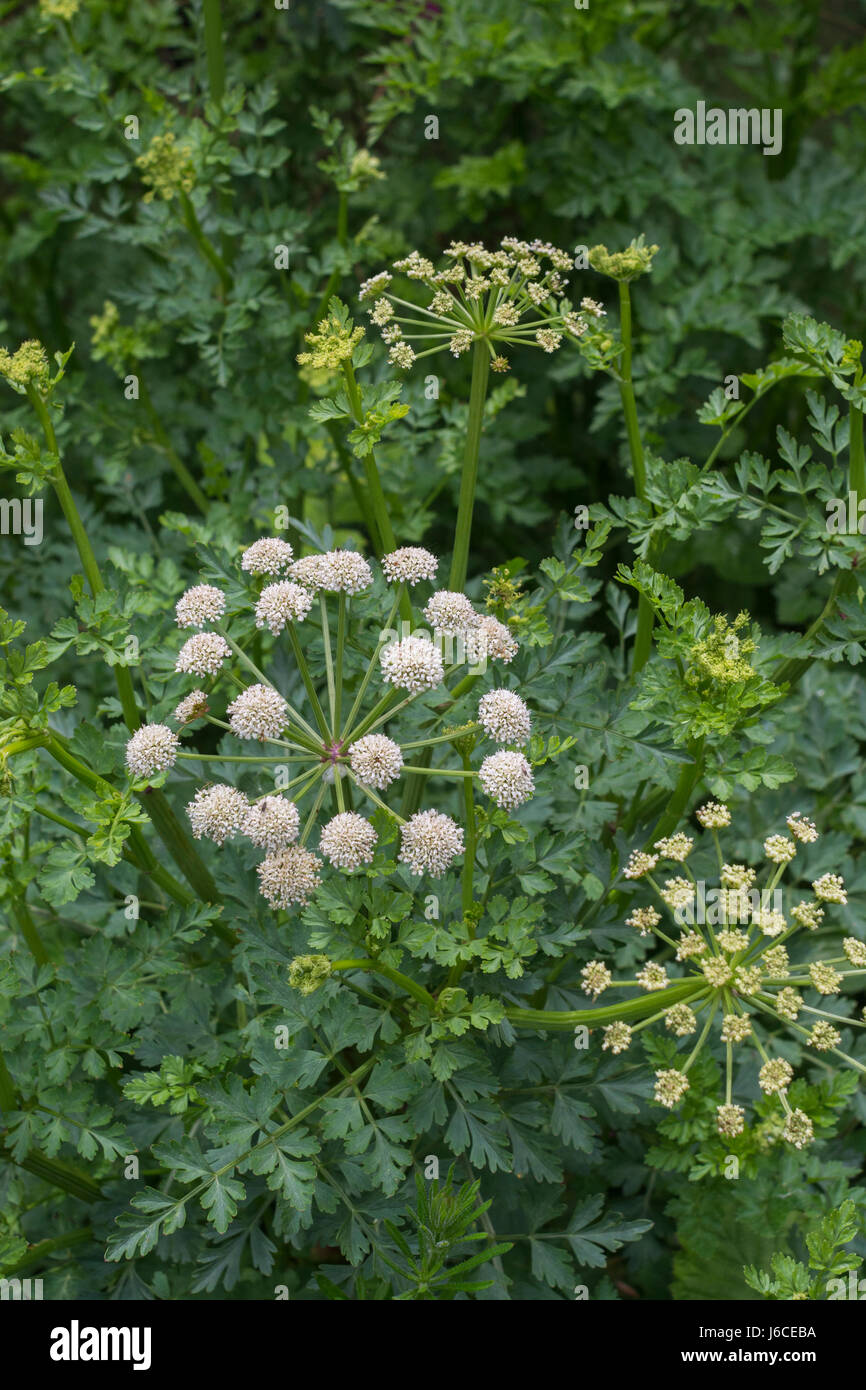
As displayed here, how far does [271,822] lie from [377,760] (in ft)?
0.72

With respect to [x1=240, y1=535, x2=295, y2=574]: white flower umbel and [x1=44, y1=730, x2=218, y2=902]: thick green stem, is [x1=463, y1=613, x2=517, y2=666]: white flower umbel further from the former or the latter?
[x1=44, y1=730, x2=218, y2=902]: thick green stem

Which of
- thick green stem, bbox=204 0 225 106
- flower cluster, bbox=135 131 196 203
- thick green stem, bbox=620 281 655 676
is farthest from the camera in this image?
thick green stem, bbox=204 0 225 106

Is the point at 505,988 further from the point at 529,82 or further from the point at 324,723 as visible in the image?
the point at 529,82

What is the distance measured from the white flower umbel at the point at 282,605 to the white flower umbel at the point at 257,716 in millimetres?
142

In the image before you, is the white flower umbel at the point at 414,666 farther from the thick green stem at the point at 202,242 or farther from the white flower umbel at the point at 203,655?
the thick green stem at the point at 202,242

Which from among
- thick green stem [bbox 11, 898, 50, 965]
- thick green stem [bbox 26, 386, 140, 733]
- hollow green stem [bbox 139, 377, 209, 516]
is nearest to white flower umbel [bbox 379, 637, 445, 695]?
thick green stem [bbox 26, 386, 140, 733]

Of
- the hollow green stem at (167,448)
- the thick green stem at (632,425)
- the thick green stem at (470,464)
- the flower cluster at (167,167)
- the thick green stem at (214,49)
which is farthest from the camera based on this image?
the hollow green stem at (167,448)

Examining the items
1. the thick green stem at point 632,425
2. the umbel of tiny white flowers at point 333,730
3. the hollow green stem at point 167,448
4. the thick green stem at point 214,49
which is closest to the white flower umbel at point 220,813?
the umbel of tiny white flowers at point 333,730

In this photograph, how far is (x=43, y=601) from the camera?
3854 millimetres

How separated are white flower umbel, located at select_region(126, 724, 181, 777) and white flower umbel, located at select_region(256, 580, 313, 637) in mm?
285

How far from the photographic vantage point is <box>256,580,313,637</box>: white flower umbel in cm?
220

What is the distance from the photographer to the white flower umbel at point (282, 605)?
86.7 inches
